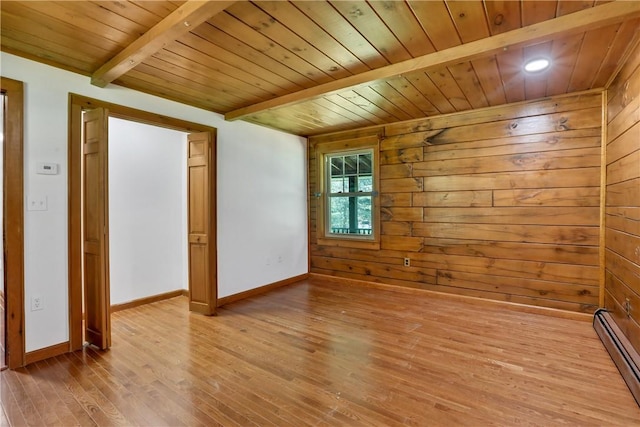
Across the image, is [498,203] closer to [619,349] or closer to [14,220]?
[619,349]

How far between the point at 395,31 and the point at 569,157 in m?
2.41

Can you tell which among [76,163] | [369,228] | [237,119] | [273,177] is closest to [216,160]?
[237,119]

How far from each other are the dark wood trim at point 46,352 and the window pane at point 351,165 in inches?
147

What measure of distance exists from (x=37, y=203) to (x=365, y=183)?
11.8ft

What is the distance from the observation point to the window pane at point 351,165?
15.4 ft

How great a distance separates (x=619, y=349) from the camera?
226 centimetres

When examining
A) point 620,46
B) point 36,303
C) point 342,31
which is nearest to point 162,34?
point 342,31

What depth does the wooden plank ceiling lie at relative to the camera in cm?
177

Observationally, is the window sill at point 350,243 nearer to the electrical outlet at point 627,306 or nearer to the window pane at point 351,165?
the window pane at point 351,165

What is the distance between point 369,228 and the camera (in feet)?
15.0

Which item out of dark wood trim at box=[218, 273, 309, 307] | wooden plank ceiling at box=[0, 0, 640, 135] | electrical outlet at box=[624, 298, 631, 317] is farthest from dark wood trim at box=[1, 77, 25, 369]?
electrical outlet at box=[624, 298, 631, 317]

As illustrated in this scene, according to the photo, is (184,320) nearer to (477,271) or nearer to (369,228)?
(369,228)

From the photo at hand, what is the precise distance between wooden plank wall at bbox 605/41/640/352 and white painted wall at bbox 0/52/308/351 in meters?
Answer: 3.62

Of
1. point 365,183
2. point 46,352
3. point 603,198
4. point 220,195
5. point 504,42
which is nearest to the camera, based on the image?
point 504,42
